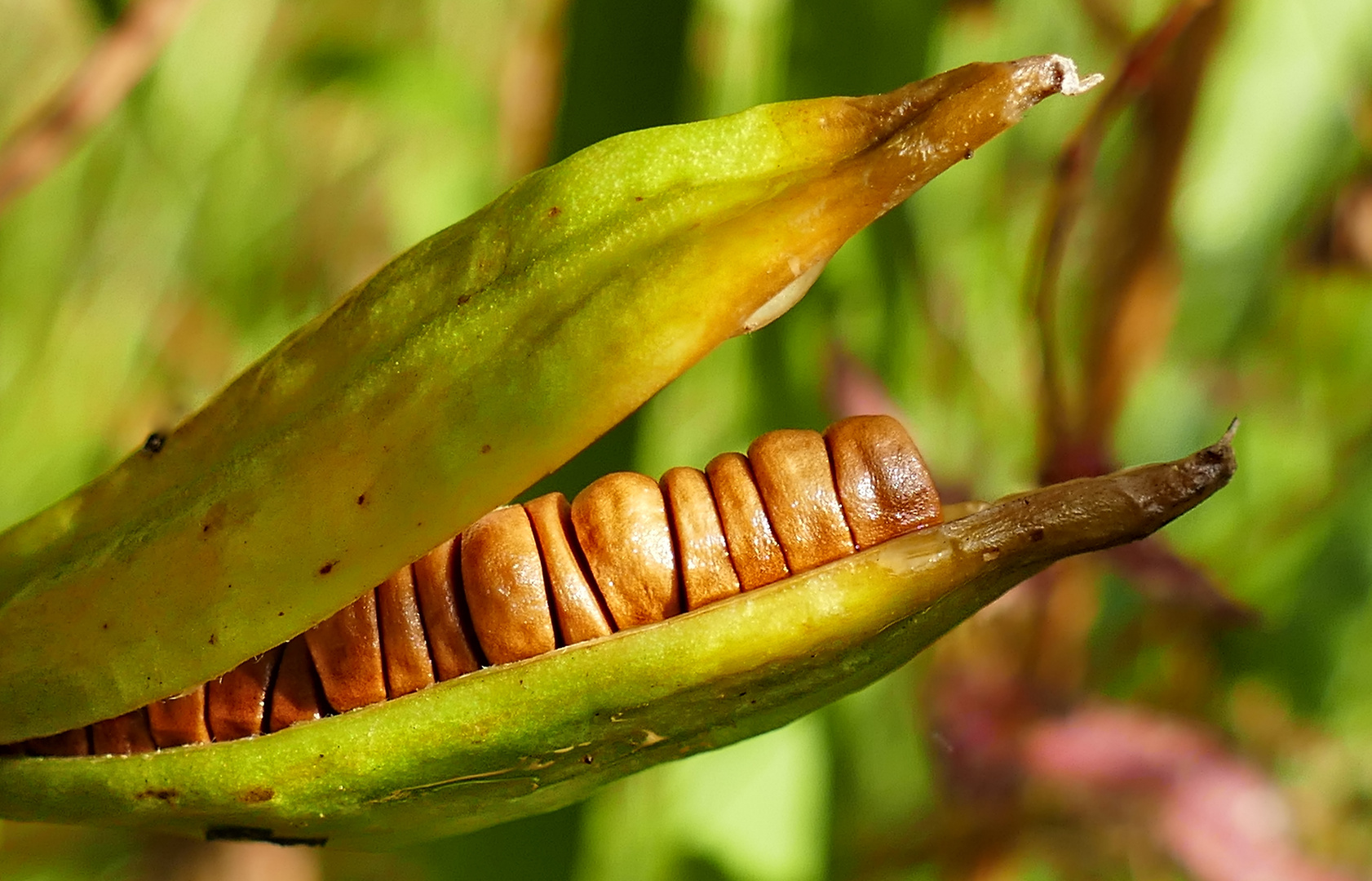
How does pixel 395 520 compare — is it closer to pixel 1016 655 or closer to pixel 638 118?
pixel 638 118

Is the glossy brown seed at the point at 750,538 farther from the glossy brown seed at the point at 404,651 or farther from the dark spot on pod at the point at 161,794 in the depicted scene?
the dark spot on pod at the point at 161,794

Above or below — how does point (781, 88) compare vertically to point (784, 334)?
above

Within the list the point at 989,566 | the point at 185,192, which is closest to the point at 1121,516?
the point at 989,566

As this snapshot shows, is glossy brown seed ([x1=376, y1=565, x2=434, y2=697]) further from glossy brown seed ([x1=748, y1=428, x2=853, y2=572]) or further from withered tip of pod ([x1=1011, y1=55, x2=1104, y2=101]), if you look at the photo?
withered tip of pod ([x1=1011, y1=55, x2=1104, y2=101])

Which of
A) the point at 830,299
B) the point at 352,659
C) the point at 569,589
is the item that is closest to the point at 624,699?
the point at 569,589

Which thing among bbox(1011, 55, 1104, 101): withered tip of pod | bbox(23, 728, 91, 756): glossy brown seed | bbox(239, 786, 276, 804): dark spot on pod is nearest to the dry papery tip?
bbox(1011, 55, 1104, 101): withered tip of pod

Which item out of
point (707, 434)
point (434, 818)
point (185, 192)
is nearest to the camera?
point (434, 818)

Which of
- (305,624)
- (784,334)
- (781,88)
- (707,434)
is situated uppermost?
(781,88)

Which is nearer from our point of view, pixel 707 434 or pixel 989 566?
pixel 989 566
